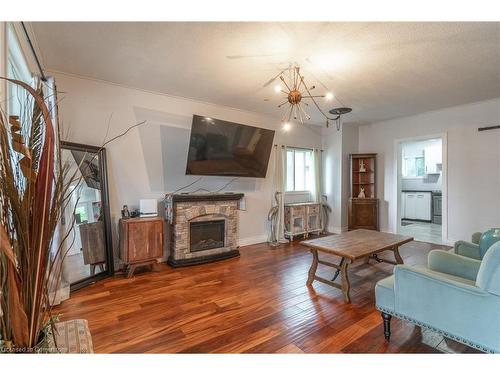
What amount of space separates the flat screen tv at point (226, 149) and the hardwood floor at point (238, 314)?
5.11 ft

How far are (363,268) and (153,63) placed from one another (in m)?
3.72

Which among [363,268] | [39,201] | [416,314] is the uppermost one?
[39,201]

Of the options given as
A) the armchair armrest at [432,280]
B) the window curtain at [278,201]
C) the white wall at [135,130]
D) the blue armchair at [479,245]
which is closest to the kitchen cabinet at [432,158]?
the window curtain at [278,201]

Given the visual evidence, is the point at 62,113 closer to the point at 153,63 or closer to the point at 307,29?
the point at 153,63

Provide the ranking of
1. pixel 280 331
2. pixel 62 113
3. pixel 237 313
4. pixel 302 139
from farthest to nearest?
pixel 302 139
pixel 62 113
pixel 237 313
pixel 280 331

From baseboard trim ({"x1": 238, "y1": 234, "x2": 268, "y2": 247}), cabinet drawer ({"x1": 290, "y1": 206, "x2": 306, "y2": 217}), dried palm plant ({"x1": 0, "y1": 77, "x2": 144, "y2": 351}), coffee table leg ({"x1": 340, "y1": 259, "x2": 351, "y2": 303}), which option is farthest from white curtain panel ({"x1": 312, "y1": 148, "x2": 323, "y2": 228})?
dried palm plant ({"x1": 0, "y1": 77, "x2": 144, "y2": 351})

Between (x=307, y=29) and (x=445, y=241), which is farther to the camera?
(x=445, y=241)

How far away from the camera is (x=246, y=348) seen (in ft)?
5.86

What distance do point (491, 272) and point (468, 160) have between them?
13.0 ft

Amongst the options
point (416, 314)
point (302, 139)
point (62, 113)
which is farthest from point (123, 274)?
point (302, 139)

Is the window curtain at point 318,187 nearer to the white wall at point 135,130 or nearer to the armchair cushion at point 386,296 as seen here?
the white wall at point 135,130

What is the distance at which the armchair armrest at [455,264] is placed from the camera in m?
1.86

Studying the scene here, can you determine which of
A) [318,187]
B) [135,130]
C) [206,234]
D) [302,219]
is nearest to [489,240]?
[206,234]

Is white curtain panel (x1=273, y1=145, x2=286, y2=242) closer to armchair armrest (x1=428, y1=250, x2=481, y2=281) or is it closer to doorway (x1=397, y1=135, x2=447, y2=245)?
armchair armrest (x1=428, y1=250, x2=481, y2=281)
